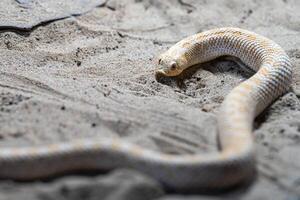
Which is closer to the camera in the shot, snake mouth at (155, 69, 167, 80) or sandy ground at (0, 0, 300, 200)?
sandy ground at (0, 0, 300, 200)

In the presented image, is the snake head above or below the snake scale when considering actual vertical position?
below

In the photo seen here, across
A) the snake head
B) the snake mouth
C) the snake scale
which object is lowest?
the snake mouth

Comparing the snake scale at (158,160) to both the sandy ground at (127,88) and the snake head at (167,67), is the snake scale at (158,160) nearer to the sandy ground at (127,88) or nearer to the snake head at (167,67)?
the sandy ground at (127,88)

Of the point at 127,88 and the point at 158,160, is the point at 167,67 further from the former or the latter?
the point at 158,160

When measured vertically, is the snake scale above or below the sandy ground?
above

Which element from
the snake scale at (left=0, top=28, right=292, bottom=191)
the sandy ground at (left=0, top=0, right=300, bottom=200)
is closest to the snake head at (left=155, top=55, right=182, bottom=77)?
the sandy ground at (left=0, top=0, right=300, bottom=200)

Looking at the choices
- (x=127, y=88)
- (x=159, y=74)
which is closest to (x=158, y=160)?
(x=127, y=88)

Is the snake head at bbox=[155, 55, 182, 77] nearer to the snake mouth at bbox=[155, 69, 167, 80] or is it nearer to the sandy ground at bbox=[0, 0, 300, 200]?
the snake mouth at bbox=[155, 69, 167, 80]
